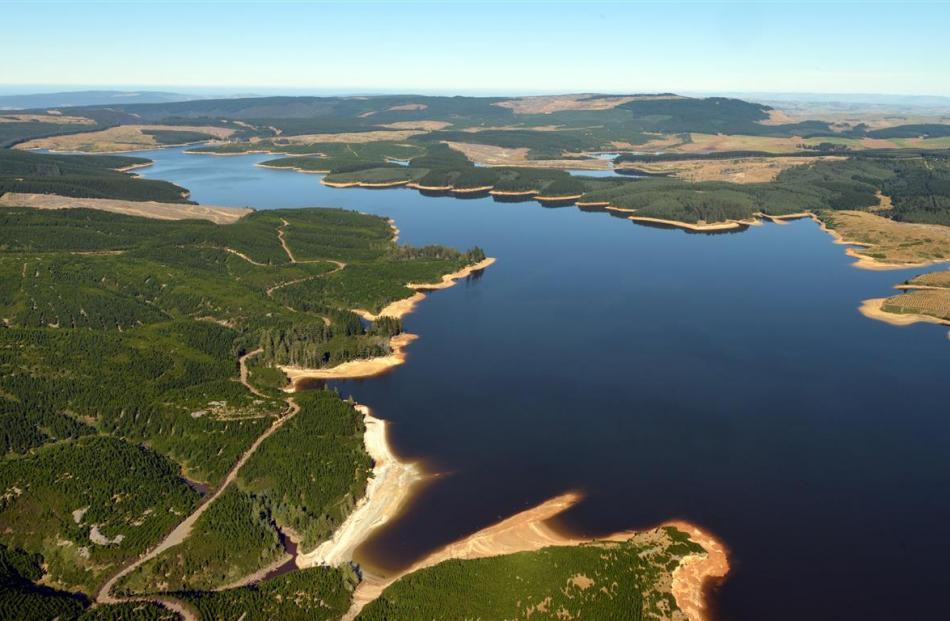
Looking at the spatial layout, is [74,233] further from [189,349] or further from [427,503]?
[427,503]

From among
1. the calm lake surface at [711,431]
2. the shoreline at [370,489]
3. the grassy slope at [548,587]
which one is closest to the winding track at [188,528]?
the shoreline at [370,489]

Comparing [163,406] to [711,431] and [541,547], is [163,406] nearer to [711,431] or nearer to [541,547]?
[541,547]

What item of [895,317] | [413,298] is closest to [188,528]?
[413,298]

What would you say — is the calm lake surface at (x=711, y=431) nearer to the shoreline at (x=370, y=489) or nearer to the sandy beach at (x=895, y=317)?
the shoreline at (x=370, y=489)

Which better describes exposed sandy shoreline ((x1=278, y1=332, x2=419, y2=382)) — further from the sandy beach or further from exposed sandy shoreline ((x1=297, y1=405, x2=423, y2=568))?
the sandy beach

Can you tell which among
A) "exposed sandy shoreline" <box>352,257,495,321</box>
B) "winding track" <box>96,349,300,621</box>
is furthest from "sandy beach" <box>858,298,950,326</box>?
"winding track" <box>96,349,300,621</box>

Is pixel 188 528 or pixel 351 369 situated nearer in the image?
pixel 188 528
